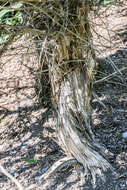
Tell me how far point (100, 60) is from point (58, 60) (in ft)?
4.28

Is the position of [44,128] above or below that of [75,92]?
below

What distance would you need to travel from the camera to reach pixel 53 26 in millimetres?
2285

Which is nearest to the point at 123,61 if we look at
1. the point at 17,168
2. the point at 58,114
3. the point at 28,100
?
Result: the point at 28,100

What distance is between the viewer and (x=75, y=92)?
257cm

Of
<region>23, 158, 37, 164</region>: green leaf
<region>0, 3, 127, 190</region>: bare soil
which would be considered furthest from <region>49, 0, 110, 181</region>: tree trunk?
<region>23, 158, 37, 164</region>: green leaf

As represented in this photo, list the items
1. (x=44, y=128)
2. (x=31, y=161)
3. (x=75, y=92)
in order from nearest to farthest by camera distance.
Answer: (x=75, y=92)
(x=31, y=161)
(x=44, y=128)

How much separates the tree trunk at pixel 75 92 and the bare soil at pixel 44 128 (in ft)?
0.39

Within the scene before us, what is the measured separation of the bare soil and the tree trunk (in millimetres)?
120

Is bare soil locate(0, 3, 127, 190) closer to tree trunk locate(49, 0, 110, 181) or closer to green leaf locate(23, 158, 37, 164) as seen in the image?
green leaf locate(23, 158, 37, 164)

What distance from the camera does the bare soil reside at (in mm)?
2471

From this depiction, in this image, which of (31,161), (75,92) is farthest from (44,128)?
(75,92)

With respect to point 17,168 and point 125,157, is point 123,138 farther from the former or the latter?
point 17,168

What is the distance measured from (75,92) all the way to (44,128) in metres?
0.71

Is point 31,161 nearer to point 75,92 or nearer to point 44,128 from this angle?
point 44,128
